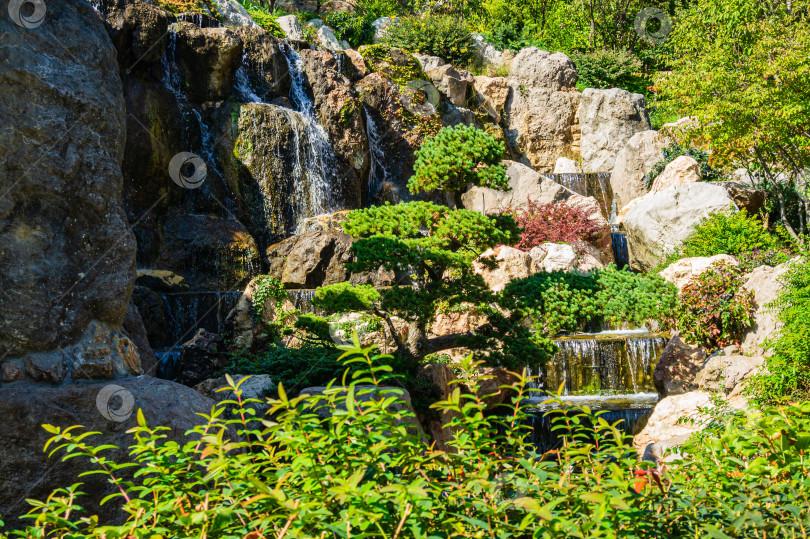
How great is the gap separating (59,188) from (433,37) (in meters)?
20.6

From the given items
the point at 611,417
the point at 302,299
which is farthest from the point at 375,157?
the point at 611,417

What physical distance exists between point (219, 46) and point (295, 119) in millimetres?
2392

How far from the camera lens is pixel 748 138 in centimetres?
1252

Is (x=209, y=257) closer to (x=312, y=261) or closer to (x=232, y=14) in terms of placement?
(x=312, y=261)

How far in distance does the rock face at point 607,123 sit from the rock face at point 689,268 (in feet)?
34.2

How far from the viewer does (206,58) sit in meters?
13.9

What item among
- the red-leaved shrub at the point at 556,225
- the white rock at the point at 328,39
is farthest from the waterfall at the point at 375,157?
the white rock at the point at 328,39

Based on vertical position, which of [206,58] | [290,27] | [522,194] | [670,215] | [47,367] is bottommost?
[47,367]

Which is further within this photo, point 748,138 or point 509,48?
point 509,48

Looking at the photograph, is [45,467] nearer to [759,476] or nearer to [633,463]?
[633,463]

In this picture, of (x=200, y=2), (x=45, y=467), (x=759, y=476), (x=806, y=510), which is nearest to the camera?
(x=806, y=510)

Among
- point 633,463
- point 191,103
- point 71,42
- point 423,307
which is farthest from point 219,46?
point 633,463

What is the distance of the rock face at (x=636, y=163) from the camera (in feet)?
59.6

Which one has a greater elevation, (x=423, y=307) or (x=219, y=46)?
(x=219, y=46)
